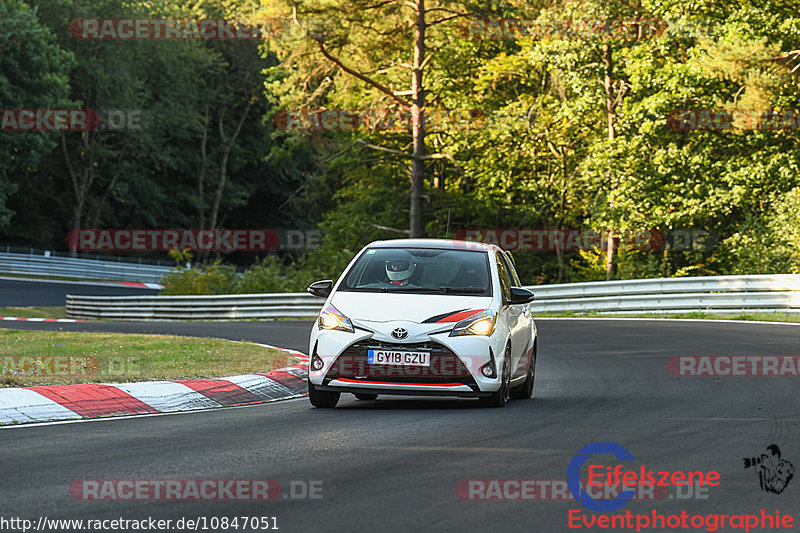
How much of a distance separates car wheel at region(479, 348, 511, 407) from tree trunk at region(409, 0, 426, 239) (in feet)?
88.6

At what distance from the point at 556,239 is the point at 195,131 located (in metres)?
40.0

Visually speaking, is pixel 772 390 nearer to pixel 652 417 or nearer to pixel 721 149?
pixel 652 417

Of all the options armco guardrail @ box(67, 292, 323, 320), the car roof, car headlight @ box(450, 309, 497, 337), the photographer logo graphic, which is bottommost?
armco guardrail @ box(67, 292, 323, 320)

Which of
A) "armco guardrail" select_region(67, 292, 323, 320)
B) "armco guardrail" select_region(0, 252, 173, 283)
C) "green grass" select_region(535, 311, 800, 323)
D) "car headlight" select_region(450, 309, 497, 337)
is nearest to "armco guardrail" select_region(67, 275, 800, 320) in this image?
"armco guardrail" select_region(67, 292, 323, 320)

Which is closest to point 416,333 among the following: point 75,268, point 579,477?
point 579,477

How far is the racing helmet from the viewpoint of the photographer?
11102 millimetres

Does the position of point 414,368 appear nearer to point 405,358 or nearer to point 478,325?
point 405,358

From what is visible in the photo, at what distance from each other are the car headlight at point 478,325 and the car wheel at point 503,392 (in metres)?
0.35

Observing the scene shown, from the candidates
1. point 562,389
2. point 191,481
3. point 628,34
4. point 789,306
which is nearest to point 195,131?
point 628,34

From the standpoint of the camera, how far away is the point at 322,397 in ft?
34.7

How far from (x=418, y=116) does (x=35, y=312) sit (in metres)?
15.1

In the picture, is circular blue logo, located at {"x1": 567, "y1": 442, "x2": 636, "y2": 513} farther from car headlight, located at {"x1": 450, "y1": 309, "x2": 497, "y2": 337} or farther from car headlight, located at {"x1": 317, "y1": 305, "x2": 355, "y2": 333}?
car headlight, located at {"x1": 317, "y1": 305, "x2": 355, "y2": 333}

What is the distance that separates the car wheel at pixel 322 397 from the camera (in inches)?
415

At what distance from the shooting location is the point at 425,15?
1606 inches
